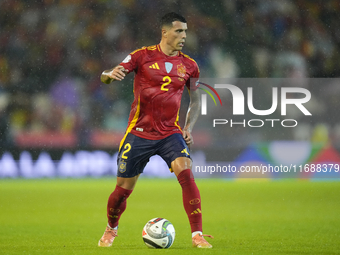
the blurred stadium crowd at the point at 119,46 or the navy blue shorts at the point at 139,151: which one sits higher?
the blurred stadium crowd at the point at 119,46

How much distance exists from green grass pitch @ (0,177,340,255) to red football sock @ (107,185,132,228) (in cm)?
24

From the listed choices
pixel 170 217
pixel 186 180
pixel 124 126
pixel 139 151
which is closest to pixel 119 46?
A: pixel 124 126

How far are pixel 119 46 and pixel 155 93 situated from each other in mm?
13189

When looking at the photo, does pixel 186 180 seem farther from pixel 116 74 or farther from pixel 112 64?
pixel 112 64

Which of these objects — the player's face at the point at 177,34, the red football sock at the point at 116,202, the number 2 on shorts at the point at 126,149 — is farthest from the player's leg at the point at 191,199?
the player's face at the point at 177,34

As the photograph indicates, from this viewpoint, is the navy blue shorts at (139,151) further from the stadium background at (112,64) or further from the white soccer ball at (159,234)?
the stadium background at (112,64)

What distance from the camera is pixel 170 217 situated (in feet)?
24.6

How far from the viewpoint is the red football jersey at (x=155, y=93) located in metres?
4.66

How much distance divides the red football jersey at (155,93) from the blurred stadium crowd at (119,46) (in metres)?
10.8

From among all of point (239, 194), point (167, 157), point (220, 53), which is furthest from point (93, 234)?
point (220, 53)

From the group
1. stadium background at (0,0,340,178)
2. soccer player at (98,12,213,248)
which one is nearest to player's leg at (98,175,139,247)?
soccer player at (98,12,213,248)

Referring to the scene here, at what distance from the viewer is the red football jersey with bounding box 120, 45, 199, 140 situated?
4.66m

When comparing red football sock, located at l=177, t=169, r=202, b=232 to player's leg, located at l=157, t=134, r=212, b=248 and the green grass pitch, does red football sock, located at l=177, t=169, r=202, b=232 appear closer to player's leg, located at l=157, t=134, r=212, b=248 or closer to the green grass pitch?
player's leg, located at l=157, t=134, r=212, b=248

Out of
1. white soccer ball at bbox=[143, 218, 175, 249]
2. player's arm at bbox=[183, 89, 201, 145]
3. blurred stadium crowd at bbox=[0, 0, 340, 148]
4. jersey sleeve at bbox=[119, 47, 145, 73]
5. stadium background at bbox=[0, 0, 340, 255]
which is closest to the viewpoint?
white soccer ball at bbox=[143, 218, 175, 249]
